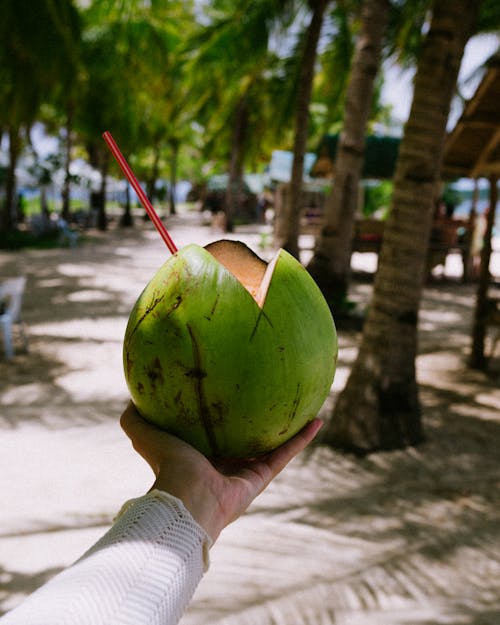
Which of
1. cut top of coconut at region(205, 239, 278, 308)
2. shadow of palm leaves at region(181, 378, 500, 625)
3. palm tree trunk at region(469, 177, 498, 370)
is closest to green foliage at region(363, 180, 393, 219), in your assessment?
palm tree trunk at region(469, 177, 498, 370)

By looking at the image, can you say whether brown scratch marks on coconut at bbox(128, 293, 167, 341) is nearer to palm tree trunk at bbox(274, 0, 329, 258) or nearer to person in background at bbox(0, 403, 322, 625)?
person in background at bbox(0, 403, 322, 625)

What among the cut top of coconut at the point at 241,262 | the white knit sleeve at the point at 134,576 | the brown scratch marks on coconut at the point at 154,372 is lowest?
the white knit sleeve at the point at 134,576

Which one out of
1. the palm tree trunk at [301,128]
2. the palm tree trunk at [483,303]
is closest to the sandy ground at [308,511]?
the palm tree trunk at [483,303]

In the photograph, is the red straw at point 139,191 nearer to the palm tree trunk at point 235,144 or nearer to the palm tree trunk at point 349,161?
the palm tree trunk at point 349,161

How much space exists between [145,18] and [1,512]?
58.9 ft

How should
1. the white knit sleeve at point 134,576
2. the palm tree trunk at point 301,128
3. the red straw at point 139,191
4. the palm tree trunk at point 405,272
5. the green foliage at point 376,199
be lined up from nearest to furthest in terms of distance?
the white knit sleeve at point 134,576 → the red straw at point 139,191 → the palm tree trunk at point 405,272 → the palm tree trunk at point 301,128 → the green foliage at point 376,199

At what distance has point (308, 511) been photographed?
11.4ft

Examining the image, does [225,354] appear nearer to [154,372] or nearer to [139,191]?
[154,372]

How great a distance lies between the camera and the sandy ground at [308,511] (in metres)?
2.73

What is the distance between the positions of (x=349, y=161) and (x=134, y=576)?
665 cm

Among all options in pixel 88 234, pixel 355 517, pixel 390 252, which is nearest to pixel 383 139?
pixel 390 252

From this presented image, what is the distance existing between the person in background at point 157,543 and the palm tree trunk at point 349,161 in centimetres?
611

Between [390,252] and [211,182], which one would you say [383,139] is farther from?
[211,182]

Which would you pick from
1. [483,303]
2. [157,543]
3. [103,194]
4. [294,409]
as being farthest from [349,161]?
[103,194]
